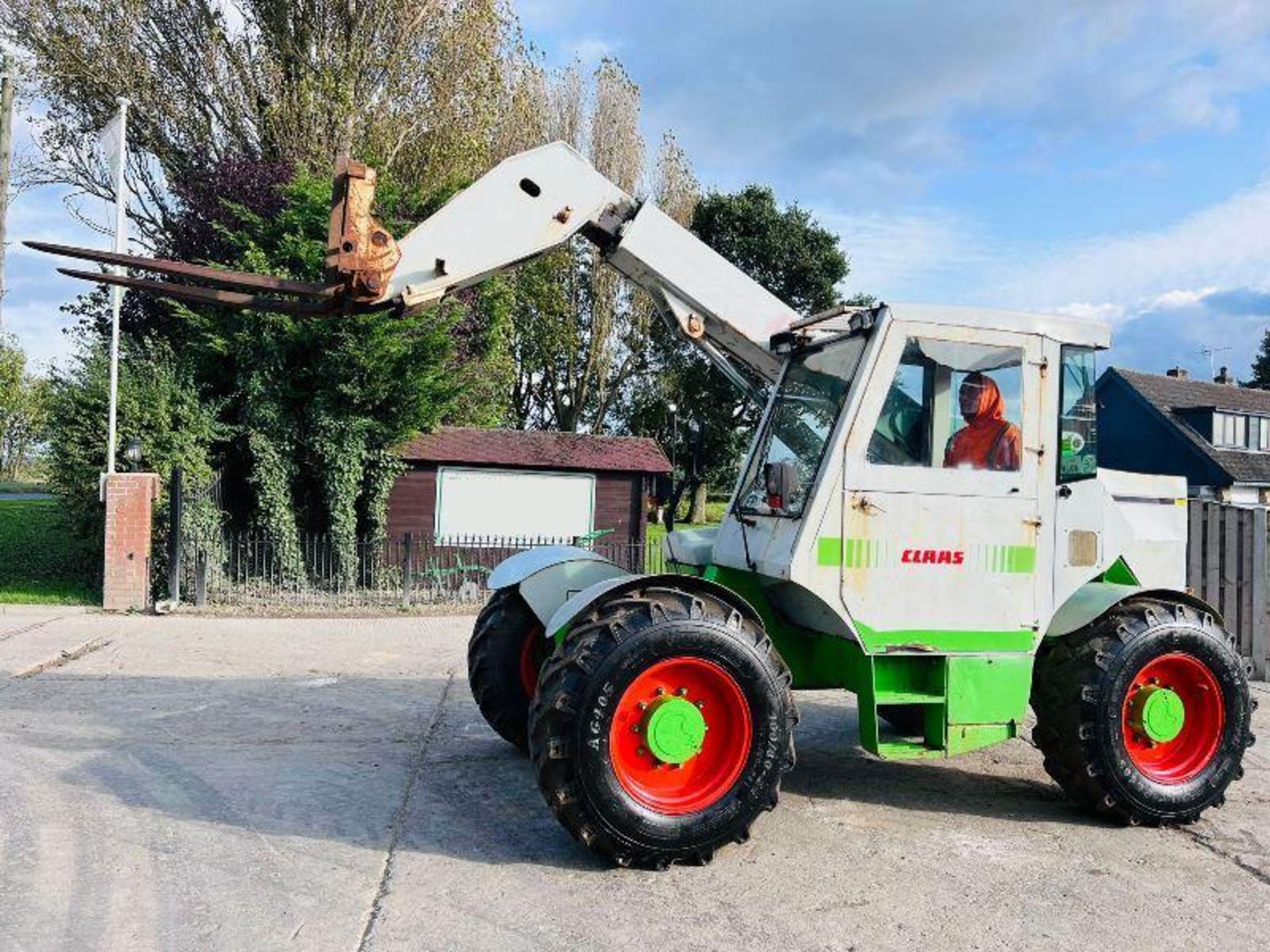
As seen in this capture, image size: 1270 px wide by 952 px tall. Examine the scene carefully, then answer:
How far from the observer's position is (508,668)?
5.95 metres

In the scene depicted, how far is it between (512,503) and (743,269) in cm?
1547

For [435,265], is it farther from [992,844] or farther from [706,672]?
[992,844]

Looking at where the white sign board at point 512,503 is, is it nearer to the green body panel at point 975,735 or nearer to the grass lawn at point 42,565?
the grass lawn at point 42,565

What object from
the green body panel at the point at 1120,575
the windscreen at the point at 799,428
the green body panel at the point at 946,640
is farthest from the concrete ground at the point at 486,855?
the windscreen at the point at 799,428

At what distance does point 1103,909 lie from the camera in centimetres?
393

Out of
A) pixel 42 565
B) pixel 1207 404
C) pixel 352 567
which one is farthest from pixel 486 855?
pixel 1207 404

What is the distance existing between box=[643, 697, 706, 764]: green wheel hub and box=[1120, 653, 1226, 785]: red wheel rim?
231 centimetres

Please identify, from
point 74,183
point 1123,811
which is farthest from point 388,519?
point 1123,811

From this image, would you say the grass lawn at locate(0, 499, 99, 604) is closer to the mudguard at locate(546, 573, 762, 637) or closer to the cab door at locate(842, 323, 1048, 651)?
the mudguard at locate(546, 573, 762, 637)

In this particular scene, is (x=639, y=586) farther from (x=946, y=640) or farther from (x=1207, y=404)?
(x=1207, y=404)

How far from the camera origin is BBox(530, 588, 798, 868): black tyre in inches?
162

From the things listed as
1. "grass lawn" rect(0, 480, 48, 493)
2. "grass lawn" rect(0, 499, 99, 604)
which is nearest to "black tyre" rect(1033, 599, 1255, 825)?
"grass lawn" rect(0, 499, 99, 604)

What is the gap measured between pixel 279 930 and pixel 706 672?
1.99 meters

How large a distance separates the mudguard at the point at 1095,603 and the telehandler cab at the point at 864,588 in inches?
0.6
